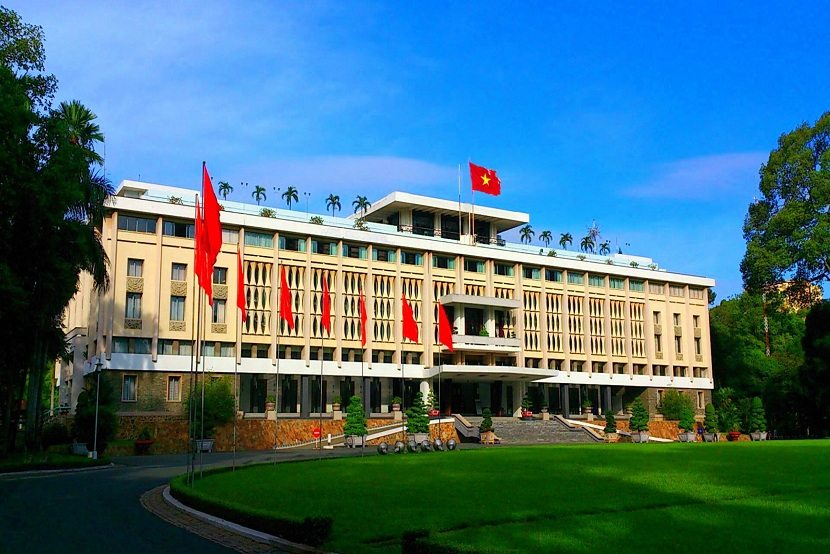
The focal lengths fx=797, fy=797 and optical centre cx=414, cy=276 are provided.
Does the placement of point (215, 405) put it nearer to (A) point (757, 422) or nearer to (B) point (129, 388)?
(B) point (129, 388)

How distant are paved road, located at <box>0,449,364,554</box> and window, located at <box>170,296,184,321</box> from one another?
29.0m

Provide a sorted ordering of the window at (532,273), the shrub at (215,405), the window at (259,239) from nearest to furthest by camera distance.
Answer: the shrub at (215,405) → the window at (259,239) → the window at (532,273)

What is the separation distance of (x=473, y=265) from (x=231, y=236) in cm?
2250

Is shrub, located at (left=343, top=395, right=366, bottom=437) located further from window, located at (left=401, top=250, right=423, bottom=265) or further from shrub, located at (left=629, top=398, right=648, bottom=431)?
shrub, located at (left=629, top=398, right=648, bottom=431)

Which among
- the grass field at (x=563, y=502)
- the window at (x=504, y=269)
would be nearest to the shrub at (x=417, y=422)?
the grass field at (x=563, y=502)

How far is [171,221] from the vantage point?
57969 mm

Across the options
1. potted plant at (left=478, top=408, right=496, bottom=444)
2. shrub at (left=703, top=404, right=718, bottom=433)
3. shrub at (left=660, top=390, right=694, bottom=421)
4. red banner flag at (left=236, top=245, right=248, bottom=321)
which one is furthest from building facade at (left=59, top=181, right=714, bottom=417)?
shrub at (left=703, top=404, right=718, bottom=433)

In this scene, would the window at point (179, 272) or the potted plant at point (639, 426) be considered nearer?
the window at point (179, 272)

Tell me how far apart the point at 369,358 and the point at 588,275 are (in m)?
25.6

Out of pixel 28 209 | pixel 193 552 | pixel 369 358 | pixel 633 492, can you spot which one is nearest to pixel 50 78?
pixel 28 209

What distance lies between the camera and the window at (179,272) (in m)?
57.8

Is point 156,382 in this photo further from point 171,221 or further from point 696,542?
point 696,542

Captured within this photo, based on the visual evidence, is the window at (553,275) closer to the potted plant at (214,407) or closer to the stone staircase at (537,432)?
the stone staircase at (537,432)

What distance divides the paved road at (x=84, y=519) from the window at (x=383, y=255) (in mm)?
39119
